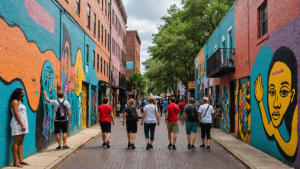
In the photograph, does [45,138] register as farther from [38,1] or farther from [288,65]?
[288,65]

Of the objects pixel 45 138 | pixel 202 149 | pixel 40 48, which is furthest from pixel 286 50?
pixel 45 138

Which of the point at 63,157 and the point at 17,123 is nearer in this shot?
the point at 17,123

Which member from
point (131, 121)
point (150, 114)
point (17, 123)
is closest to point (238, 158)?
point (150, 114)

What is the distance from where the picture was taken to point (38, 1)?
9312mm

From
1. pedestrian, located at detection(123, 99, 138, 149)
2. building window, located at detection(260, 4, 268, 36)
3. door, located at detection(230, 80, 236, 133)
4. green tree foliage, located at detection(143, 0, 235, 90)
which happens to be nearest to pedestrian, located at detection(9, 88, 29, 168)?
pedestrian, located at detection(123, 99, 138, 149)

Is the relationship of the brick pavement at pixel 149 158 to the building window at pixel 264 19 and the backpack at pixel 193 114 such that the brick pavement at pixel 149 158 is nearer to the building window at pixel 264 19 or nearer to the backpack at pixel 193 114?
the backpack at pixel 193 114

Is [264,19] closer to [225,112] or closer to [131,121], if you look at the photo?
[131,121]

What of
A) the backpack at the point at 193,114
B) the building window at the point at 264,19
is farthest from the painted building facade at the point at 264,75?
the backpack at the point at 193,114

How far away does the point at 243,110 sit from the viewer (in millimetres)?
11953

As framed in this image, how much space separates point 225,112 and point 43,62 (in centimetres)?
960

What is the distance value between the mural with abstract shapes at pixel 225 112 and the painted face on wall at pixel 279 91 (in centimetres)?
595

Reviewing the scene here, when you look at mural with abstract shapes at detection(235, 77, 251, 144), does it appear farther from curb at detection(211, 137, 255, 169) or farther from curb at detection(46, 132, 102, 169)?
curb at detection(46, 132, 102, 169)

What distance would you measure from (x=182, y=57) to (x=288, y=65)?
26.3 meters

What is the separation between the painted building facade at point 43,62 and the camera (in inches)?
278
